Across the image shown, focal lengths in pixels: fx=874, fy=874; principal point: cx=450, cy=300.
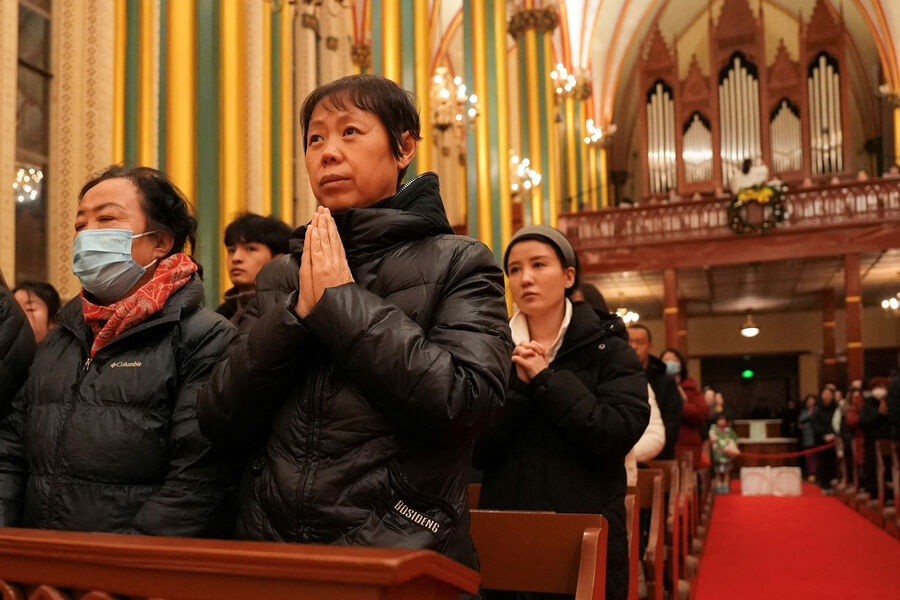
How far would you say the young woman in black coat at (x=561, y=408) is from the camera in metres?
2.41

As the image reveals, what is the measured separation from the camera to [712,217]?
1683 centimetres

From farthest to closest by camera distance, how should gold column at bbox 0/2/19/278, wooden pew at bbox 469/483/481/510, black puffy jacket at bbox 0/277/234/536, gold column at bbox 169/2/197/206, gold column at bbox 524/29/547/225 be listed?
1. gold column at bbox 524/29/547/225
2. gold column at bbox 0/2/19/278
3. gold column at bbox 169/2/197/206
4. wooden pew at bbox 469/483/481/510
5. black puffy jacket at bbox 0/277/234/536

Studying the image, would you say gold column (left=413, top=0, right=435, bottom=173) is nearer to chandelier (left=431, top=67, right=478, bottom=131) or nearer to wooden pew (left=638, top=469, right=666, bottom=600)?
chandelier (left=431, top=67, right=478, bottom=131)

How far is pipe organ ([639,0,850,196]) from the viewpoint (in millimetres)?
20031

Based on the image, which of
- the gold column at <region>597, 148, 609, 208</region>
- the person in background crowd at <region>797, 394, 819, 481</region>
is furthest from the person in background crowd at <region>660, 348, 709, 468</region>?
the gold column at <region>597, 148, 609, 208</region>

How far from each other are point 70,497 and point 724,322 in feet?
73.1

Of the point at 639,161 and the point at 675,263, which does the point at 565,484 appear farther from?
the point at 639,161

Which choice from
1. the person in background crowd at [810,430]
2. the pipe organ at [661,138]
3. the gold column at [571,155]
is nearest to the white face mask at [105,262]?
the person in background crowd at [810,430]

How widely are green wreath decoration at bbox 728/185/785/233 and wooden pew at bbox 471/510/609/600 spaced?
15.3 meters

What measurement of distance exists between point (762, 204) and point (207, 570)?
1669 centimetres

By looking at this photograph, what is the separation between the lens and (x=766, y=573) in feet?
19.1

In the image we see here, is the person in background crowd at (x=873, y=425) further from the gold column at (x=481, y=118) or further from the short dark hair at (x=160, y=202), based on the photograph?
the short dark hair at (x=160, y=202)

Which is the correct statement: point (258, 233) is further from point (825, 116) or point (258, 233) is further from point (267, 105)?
point (825, 116)

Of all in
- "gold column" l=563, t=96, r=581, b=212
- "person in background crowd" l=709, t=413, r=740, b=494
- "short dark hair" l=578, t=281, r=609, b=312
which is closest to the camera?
"short dark hair" l=578, t=281, r=609, b=312
